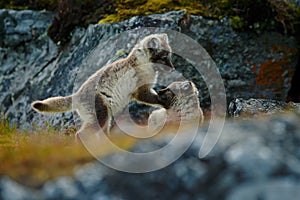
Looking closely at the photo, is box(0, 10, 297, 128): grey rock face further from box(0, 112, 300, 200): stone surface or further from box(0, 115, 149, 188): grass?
box(0, 112, 300, 200): stone surface

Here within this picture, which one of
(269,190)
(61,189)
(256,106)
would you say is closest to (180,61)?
(256,106)

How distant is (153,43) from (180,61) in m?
2.10

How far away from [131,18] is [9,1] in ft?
14.6

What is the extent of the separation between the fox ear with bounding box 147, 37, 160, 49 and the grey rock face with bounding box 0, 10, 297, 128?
5.36ft

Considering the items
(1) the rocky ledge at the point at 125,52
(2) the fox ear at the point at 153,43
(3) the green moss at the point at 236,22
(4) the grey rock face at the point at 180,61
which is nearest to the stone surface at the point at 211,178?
(1) the rocky ledge at the point at 125,52

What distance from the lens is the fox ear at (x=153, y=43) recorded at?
424 inches

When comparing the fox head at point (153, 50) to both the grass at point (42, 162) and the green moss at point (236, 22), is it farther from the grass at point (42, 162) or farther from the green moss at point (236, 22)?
the grass at point (42, 162)

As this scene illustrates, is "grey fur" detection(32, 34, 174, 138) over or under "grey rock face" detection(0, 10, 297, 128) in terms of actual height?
over

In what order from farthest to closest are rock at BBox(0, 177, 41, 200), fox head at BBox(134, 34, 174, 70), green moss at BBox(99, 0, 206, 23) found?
green moss at BBox(99, 0, 206, 23)
fox head at BBox(134, 34, 174, 70)
rock at BBox(0, 177, 41, 200)

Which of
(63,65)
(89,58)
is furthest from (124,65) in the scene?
(63,65)

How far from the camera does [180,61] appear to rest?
42.0ft

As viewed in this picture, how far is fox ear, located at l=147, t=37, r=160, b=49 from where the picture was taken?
10.8 m

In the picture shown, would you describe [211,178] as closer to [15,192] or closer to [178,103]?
[15,192]

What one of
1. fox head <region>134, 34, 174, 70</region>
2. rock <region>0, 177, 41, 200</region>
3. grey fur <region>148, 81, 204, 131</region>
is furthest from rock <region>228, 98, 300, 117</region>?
rock <region>0, 177, 41, 200</region>
